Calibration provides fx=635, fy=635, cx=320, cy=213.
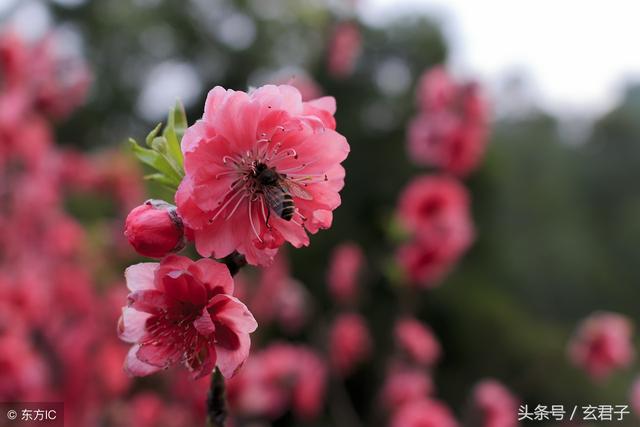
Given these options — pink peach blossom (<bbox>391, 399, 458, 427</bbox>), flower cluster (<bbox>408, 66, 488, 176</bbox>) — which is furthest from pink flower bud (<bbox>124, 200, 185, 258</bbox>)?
flower cluster (<bbox>408, 66, 488, 176</bbox>)

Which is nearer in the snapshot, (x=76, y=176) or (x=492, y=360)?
(x=76, y=176)

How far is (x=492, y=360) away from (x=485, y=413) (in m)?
2.33

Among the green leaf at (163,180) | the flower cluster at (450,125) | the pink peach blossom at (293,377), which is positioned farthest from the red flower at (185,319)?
the flower cluster at (450,125)

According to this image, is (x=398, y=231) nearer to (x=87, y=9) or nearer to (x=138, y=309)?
(x=138, y=309)

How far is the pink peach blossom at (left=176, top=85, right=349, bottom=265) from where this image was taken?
724mm

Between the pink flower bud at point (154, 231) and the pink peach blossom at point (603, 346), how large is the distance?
2074 mm

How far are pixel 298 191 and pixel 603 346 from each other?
2.00m

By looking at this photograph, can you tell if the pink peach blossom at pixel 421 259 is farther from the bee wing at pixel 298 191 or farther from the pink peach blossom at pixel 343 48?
the pink peach blossom at pixel 343 48

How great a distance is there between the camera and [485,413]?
196 centimetres

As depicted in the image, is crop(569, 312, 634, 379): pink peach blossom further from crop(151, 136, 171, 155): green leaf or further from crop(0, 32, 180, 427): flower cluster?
crop(151, 136, 171, 155): green leaf

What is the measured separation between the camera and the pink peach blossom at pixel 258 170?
724mm

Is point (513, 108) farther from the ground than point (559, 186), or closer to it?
farther from the ground

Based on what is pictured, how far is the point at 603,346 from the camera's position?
93.5 inches

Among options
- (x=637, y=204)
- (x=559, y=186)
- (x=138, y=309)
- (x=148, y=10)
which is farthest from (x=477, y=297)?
(x=148, y=10)
